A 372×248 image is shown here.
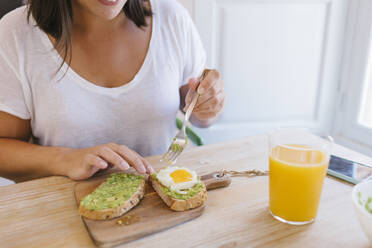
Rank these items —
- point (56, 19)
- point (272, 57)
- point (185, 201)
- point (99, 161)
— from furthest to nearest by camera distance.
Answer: point (272, 57) → point (56, 19) → point (99, 161) → point (185, 201)

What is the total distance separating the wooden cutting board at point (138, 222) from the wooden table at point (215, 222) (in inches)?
0.7

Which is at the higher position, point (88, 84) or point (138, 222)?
point (88, 84)

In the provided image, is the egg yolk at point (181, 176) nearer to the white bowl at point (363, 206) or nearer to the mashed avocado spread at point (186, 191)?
the mashed avocado spread at point (186, 191)

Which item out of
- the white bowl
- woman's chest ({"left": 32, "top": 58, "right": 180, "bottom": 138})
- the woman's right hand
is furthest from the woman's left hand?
the white bowl

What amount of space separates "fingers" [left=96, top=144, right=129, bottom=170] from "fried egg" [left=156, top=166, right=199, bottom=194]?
0.34ft

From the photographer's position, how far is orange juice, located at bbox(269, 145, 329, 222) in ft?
2.46

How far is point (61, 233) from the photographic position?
0.75 metres

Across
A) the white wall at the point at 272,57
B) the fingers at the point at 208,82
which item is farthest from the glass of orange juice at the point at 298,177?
the white wall at the point at 272,57

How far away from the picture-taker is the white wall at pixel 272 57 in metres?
2.26

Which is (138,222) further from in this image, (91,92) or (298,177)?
(91,92)

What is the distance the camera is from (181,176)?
2.93ft

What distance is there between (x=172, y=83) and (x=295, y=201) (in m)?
0.72

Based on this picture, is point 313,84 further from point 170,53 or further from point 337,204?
point 337,204

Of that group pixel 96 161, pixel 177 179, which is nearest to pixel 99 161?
pixel 96 161
